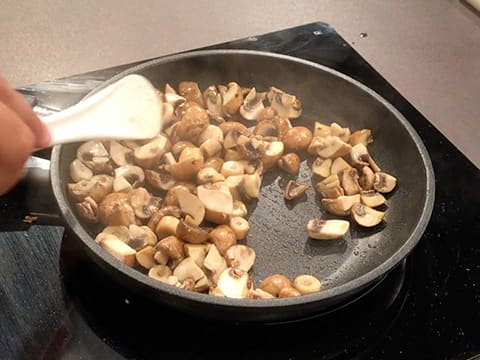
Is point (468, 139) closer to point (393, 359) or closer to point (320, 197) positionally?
point (320, 197)

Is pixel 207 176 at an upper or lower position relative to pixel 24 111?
lower

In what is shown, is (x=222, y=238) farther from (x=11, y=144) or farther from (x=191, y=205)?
(x=11, y=144)

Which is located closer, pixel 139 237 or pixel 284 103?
pixel 139 237

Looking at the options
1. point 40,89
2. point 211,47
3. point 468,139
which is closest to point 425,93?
Answer: point 468,139

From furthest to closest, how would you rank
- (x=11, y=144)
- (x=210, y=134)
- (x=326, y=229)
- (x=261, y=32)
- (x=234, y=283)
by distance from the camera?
(x=261, y=32) < (x=210, y=134) < (x=326, y=229) < (x=234, y=283) < (x=11, y=144)

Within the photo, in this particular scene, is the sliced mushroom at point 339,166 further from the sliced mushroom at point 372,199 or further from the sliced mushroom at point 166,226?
the sliced mushroom at point 166,226

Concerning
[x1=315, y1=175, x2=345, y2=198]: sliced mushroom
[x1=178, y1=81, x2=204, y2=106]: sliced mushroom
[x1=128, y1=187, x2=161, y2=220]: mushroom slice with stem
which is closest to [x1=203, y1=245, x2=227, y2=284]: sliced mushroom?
[x1=128, y1=187, x2=161, y2=220]: mushroom slice with stem

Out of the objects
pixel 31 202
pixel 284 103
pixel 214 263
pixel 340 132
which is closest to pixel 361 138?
pixel 340 132
